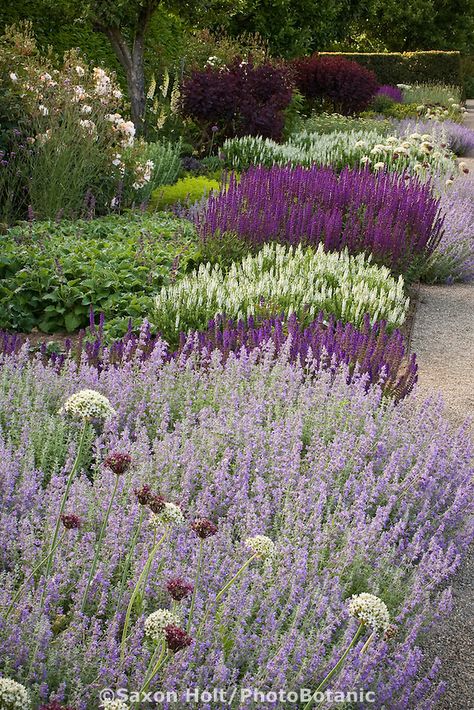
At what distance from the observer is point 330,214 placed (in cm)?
745

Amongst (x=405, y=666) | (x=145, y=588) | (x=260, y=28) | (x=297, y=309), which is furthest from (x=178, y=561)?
(x=260, y=28)

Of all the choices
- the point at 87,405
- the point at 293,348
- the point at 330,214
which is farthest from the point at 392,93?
the point at 87,405

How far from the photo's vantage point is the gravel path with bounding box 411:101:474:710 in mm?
2871

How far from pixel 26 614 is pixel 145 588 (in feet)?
1.14

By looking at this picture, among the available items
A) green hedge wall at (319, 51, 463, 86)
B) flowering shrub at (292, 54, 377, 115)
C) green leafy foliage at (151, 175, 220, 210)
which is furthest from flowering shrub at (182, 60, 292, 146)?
green hedge wall at (319, 51, 463, 86)

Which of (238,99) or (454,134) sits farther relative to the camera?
(454,134)

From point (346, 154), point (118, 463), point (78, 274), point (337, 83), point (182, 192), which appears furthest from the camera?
point (337, 83)

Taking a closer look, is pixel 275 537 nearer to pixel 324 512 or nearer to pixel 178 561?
pixel 324 512

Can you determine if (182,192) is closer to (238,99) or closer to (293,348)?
(238,99)

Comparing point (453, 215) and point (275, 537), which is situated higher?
point (453, 215)

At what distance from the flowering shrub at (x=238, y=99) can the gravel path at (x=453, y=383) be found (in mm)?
6281

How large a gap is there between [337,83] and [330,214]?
13.4m

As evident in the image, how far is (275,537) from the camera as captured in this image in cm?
306

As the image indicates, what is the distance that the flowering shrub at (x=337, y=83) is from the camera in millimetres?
19766
